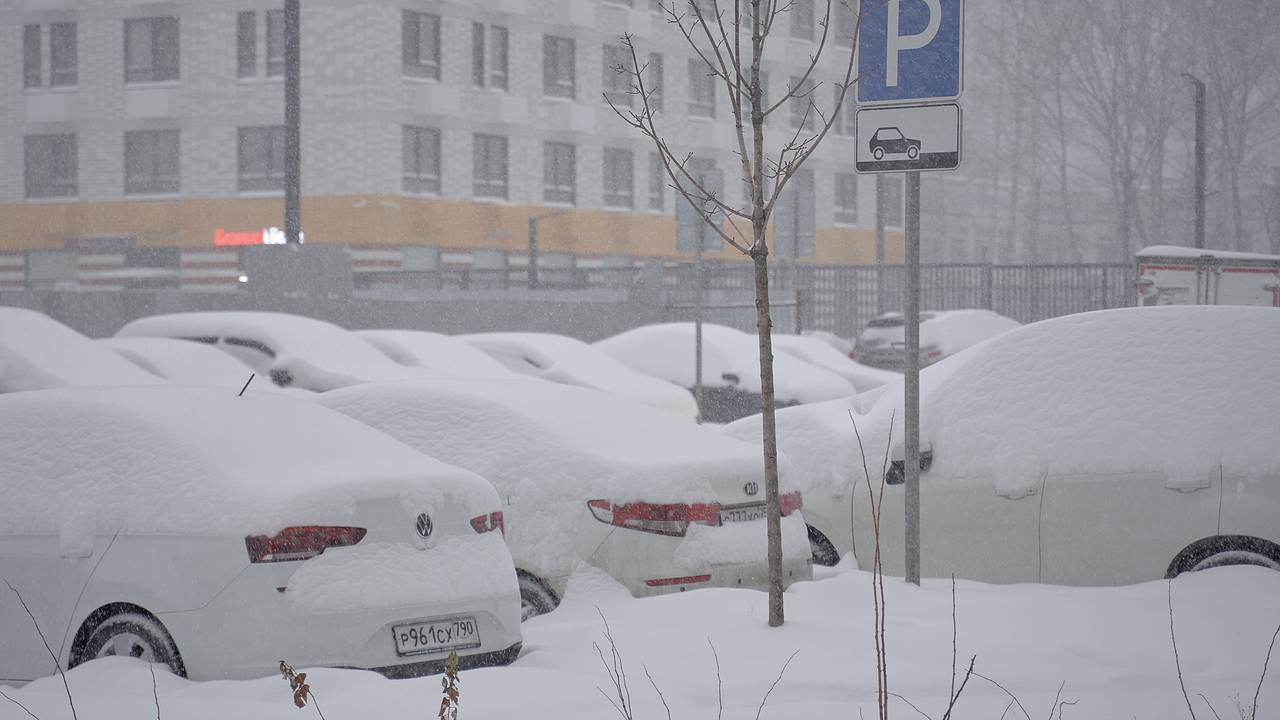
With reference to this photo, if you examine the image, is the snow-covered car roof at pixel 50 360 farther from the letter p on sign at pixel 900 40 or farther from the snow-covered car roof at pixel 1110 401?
the letter p on sign at pixel 900 40

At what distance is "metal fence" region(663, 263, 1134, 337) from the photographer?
29906 millimetres

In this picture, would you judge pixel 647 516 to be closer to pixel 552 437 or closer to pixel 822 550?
pixel 552 437

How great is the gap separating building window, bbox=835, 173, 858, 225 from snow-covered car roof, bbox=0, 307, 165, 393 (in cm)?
4430

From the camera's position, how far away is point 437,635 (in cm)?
542

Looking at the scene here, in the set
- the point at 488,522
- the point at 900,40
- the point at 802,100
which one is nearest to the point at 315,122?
the point at 802,100

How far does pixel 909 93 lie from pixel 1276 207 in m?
32.9

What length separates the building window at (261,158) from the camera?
134 feet

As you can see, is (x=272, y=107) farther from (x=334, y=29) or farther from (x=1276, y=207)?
(x=1276, y=207)

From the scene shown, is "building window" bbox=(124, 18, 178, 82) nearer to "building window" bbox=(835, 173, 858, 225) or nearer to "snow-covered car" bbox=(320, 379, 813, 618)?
"building window" bbox=(835, 173, 858, 225)

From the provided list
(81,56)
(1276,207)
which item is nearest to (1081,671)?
(1276,207)

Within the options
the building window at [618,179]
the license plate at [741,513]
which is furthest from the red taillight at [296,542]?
the building window at [618,179]

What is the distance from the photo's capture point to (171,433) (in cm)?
562

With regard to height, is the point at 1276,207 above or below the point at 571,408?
above

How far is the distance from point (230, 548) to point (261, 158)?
37597 millimetres
